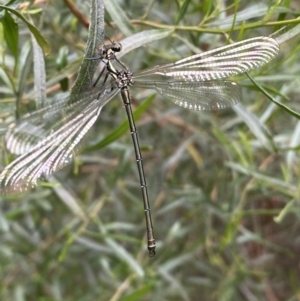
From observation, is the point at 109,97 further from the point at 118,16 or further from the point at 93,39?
the point at 93,39

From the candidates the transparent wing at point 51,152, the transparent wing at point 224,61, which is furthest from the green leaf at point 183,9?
the transparent wing at point 51,152

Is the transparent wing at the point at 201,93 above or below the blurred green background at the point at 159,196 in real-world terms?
above

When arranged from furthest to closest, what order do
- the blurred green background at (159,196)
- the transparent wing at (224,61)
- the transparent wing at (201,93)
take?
1. the blurred green background at (159,196)
2. the transparent wing at (201,93)
3. the transparent wing at (224,61)

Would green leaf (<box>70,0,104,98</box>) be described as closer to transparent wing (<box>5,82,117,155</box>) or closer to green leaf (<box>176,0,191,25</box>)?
transparent wing (<box>5,82,117,155</box>)

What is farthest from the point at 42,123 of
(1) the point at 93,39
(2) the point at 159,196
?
(2) the point at 159,196

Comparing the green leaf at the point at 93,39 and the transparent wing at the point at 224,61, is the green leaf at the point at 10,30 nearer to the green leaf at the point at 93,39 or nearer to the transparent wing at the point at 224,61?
the green leaf at the point at 93,39

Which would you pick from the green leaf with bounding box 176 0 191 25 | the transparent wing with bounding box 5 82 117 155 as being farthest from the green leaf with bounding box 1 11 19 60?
the green leaf with bounding box 176 0 191 25

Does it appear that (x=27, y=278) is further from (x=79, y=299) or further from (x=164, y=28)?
(x=164, y=28)
